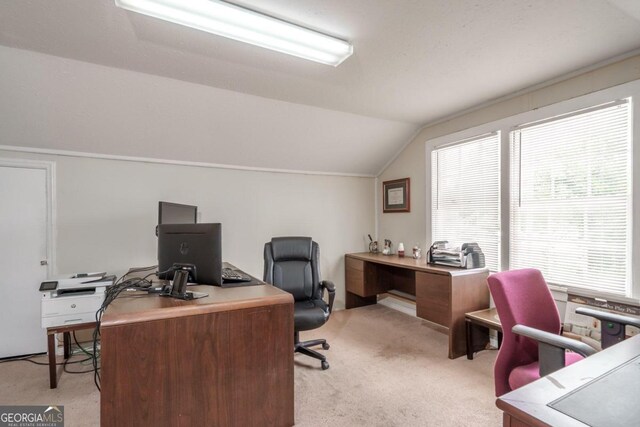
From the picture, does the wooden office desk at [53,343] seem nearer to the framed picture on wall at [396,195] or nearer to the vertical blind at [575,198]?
the framed picture on wall at [396,195]

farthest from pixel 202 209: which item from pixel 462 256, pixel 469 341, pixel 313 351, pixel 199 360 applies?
pixel 469 341

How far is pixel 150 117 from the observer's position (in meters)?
2.67

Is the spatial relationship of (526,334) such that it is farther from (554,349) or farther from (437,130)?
(437,130)

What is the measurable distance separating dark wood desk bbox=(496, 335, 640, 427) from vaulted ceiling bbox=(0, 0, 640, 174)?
1737mm

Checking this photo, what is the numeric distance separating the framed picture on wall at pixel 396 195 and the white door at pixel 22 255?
12.6 ft

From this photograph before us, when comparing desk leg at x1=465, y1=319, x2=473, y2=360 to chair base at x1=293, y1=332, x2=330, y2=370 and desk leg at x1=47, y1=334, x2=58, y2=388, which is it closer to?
chair base at x1=293, y1=332, x2=330, y2=370

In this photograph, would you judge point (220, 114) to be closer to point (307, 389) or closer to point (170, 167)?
point (170, 167)

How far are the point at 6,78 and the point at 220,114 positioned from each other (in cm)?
149

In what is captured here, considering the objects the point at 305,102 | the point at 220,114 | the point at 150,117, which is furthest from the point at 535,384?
the point at 150,117

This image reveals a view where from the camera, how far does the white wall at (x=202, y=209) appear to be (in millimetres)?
2820

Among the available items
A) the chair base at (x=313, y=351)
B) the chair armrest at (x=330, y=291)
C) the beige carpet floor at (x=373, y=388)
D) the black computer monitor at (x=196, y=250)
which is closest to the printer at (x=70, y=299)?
the beige carpet floor at (x=373, y=388)

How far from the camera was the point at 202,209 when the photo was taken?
10.9ft

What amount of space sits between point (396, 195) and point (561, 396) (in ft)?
10.9

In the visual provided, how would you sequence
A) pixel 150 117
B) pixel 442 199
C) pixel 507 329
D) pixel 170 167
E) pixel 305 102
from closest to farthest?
1. pixel 507 329
2. pixel 150 117
3. pixel 305 102
4. pixel 170 167
5. pixel 442 199
